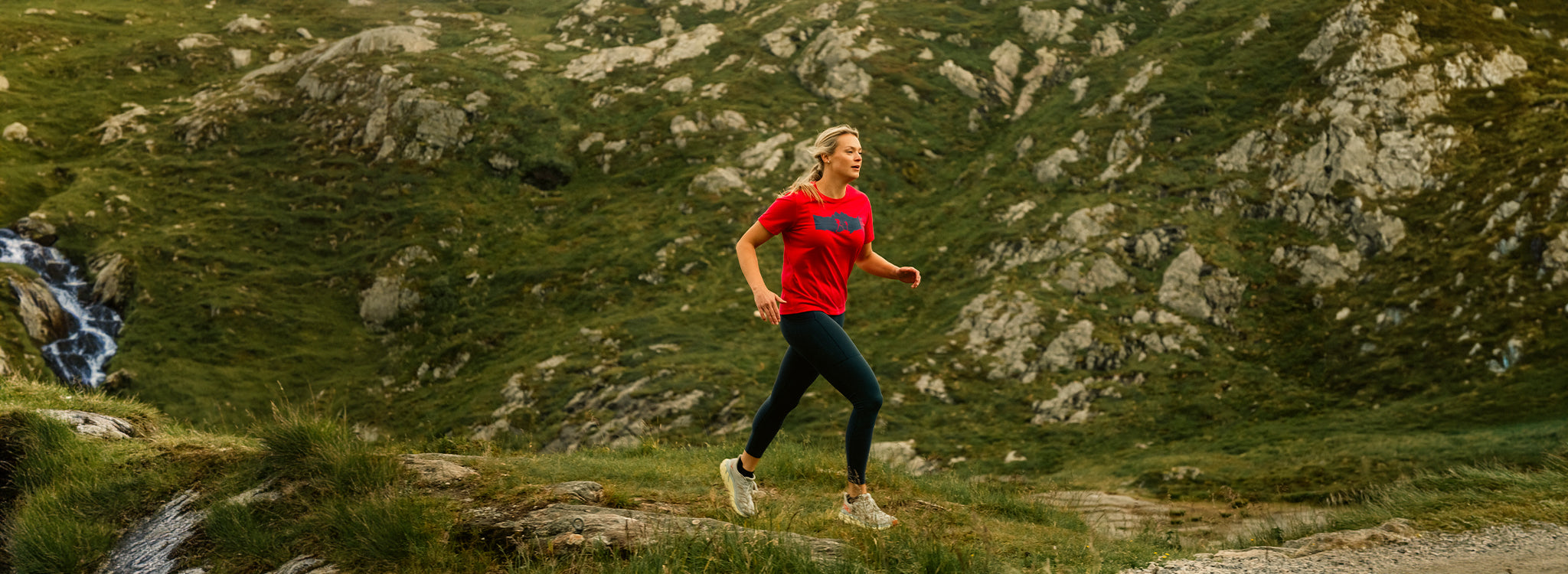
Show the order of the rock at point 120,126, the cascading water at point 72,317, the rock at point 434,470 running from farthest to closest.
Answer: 1. the rock at point 120,126
2. the cascading water at point 72,317
3. the rock at point 434,470

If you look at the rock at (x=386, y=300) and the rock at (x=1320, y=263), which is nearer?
the rock at (x=1320, y=263)

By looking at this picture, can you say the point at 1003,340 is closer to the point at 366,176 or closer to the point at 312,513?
the point at 312,513

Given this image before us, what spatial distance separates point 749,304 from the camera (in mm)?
40906

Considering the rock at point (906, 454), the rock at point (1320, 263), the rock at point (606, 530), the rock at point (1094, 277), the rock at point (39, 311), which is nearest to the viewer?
the rock at point (606, 530)

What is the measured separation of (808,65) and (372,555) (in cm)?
5408

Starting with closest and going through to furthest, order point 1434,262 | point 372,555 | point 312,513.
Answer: point 372,555 → point 312,513 → point 1434,262

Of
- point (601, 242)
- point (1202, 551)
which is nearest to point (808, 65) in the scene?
point (601, 242)

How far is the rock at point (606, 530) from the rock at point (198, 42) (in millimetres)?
87406

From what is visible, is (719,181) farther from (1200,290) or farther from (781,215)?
(781,215)

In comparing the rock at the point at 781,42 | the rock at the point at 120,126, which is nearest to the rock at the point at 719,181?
the rock at the point at 781,42

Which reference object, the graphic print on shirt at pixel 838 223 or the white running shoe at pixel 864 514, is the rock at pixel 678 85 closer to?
the graphic print on shirt at pixel 838 223

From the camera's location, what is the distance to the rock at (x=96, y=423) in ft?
35.0

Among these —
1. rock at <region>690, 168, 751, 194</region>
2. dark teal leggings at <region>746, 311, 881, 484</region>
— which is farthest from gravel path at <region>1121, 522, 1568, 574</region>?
rock at <region>690, 168, 751, 194</region>

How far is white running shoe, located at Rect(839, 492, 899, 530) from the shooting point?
778 cm
